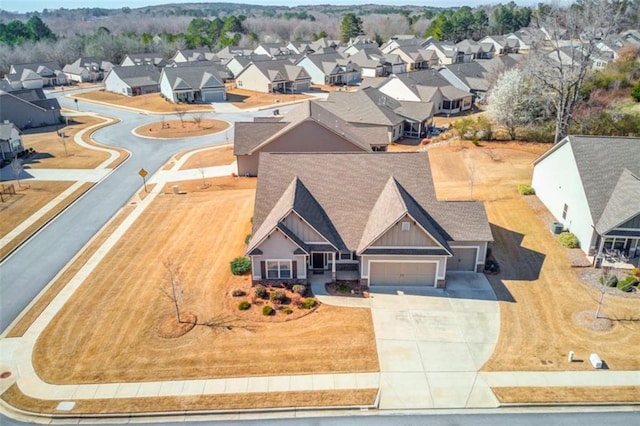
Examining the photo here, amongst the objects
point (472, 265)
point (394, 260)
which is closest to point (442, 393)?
point (394, 260)

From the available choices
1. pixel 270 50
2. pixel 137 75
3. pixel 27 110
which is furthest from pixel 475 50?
pixel 27 110

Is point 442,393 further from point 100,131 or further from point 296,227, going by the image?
point 100,131

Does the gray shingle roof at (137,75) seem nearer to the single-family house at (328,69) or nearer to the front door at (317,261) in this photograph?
the single-family house at (328,69)

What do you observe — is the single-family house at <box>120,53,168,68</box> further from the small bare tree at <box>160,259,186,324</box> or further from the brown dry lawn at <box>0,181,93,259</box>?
the small bare tree at <box>160,259,186,324</box>

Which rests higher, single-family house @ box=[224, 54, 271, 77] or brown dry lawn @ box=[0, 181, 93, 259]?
single-family house @ box=[224, 54, 271, 77]

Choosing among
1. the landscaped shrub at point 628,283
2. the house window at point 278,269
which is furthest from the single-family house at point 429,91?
the house window at point 278,269

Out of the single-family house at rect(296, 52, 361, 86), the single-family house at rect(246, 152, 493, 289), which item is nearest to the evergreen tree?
the single-family house at rect(296, 52, 361, 86)
